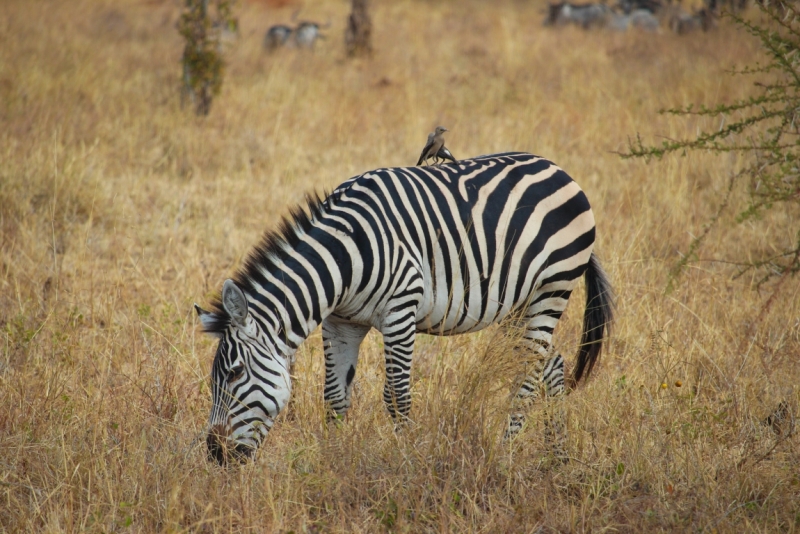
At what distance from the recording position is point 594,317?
420cm

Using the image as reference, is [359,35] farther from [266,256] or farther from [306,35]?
[266,256]

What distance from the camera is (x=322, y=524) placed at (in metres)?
3.04

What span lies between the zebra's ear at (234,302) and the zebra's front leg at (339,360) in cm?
65

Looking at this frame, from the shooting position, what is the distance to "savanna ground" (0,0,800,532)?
320cm

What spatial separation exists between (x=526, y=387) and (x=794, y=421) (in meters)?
1.32

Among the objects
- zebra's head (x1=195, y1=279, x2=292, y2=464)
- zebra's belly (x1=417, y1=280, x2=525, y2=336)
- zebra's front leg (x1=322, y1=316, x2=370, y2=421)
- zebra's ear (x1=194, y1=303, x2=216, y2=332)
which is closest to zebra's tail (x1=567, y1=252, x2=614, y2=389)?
zebra's belly (x1=417, y1=280, x2=525, y2=336)

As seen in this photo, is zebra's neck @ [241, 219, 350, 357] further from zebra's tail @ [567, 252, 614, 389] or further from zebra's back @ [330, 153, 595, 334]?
zebra's tail @ [567, 252, 614, 389]

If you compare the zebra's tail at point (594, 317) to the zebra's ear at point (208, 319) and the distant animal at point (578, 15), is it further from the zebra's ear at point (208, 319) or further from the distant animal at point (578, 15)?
the distant animal at point (578, 15)

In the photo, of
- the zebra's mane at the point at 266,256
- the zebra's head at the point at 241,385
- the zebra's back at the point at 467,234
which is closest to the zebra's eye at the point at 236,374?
the zebra's head at the point at 241,385

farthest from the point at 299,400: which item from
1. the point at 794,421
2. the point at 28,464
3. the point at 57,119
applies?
the point at 57,119

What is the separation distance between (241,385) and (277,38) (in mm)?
11994

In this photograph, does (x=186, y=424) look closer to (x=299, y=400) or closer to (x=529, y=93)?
(x=299, y=400)

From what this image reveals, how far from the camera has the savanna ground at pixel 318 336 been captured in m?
3.20

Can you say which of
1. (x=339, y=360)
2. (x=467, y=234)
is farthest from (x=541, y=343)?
(x=339, y=360)
